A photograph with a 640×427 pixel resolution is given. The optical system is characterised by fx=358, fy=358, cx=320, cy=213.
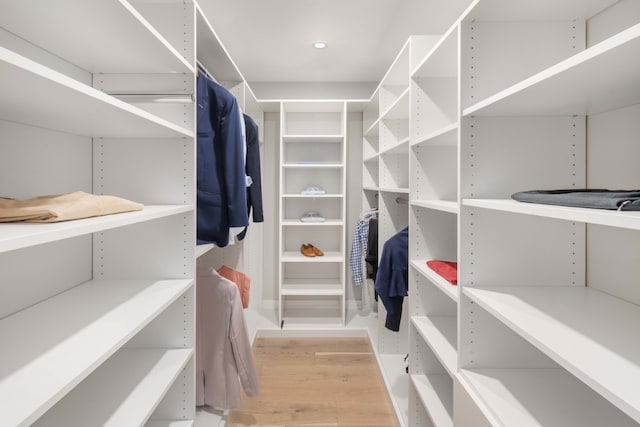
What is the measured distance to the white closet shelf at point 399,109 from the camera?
2.11 meters

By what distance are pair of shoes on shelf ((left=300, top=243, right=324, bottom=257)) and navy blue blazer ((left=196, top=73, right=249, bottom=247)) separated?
189cm

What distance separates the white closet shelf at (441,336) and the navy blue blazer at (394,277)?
10.3 inches

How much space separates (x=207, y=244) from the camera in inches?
68.2

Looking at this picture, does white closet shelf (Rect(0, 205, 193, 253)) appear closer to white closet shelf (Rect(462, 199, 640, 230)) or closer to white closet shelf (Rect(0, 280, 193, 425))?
white closet shelf (Rect(0, 280, 193, 425))

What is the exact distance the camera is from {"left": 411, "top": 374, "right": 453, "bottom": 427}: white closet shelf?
1.55m

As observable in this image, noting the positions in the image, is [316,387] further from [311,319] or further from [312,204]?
[312,204]

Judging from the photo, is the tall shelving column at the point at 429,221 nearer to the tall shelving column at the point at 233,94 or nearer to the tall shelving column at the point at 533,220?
the tall shelving column at the point at 533,220

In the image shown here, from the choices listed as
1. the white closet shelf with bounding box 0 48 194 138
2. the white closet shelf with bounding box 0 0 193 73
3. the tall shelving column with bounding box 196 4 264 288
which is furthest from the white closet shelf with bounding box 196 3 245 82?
the white closet shelf with bounding box 0 48 194 138

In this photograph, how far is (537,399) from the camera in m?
1.07

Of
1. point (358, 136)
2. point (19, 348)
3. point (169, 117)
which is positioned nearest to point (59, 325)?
→ point (19, 348)

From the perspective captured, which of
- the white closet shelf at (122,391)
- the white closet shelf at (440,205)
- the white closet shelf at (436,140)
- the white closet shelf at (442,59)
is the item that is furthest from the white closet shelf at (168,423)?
the white closet shelf at (442,59)

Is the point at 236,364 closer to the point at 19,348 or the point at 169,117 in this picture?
the point at 19,348

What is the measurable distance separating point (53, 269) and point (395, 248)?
1.67 m

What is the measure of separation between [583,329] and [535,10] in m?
0.95
